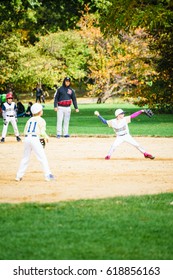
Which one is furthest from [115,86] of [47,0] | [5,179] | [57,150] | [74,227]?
[74,227]

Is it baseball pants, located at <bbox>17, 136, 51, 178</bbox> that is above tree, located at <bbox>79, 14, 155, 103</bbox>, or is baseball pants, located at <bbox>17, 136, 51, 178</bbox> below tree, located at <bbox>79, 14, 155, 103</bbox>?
above

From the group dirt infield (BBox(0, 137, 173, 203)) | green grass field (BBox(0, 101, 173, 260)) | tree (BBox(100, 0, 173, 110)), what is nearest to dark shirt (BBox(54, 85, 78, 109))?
dirt infield (BBox(0, 137, 173, 203))

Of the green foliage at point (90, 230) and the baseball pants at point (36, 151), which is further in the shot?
the baseball pants at point (36, 151)

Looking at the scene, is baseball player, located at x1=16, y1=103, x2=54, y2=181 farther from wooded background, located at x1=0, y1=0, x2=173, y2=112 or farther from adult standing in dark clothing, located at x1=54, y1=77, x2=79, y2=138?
wooded background, located at x1=0, y1=0, x2=173, y2=112

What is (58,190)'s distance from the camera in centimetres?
1420

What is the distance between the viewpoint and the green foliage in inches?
353

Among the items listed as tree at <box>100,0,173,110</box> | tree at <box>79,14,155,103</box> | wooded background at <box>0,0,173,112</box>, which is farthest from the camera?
tree at <box>79,14,155,103</box>

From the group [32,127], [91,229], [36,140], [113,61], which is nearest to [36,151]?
[36,140]

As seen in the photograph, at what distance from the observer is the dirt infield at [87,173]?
549 inches

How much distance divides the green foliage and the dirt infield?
1138mm

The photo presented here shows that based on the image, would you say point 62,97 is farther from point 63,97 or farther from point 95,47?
point 95,47

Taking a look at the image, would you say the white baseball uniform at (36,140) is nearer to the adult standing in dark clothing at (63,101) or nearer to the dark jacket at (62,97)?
the adult standing in dark clothing at (63,101)

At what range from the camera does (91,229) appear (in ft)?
33.8

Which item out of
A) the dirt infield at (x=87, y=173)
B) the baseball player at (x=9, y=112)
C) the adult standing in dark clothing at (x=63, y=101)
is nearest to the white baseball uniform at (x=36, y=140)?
the dirt infield at (x=87, y=173)
